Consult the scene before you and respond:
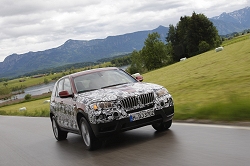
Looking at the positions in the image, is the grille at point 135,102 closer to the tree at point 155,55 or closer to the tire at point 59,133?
the tire at point 59,133

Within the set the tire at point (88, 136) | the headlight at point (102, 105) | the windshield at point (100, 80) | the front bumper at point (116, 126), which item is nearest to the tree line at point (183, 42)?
the windshield at point (100, 80)

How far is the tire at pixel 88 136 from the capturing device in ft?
26.1

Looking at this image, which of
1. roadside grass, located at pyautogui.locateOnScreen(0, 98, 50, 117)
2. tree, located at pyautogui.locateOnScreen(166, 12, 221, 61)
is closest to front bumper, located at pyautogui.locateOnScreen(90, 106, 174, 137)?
roadside grass, located at pyautogui.locateOnScreen(0, 98, 50, 117)

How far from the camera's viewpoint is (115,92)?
787 cm

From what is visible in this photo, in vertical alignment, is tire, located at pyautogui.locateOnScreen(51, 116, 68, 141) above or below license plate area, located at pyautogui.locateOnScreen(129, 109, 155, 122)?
below

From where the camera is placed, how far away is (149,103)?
7.82 m

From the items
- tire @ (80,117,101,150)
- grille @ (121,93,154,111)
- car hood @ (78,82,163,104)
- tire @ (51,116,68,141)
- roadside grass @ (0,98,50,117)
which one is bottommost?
roadside grass @ (0,98,50,117)

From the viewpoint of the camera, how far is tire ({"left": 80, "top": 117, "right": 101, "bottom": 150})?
795 cm

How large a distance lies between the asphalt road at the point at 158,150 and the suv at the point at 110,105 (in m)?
0.40

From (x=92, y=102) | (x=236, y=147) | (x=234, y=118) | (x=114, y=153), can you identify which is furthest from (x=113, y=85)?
(x=236, y=147)

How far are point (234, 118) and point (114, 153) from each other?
288 centimetres

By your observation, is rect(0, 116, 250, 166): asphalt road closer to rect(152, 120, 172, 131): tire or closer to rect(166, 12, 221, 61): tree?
rect(152, 120, 172, 131): tire

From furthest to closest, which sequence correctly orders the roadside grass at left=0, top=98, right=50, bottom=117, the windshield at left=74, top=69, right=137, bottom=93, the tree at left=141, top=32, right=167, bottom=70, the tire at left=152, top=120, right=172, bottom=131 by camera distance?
the tree at left=141, top=32, right=167, bottom=70 → the roadside grass at left=0, top=98, right=50, bottom=117 → the tire at left=152, top=120, right=172, bottom=131 → the windshield at left=74, top=69, right=137, bottom=93

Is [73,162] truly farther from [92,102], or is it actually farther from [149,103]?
[149,103]
